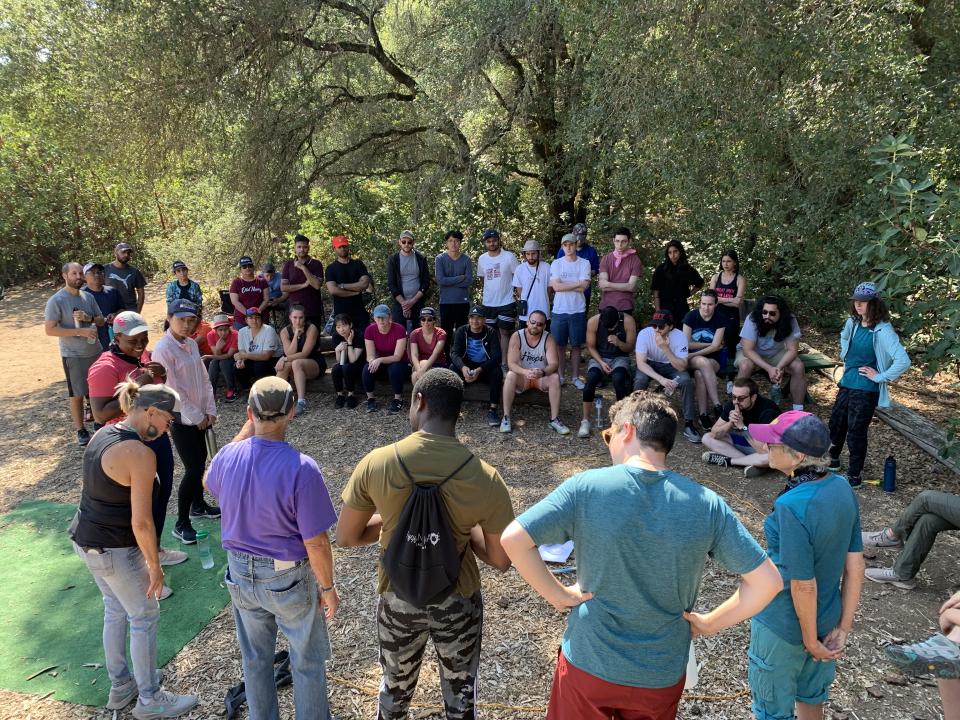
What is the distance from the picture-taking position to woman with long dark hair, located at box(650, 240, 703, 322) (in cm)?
785

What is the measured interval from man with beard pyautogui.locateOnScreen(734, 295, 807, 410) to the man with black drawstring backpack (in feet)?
16.2

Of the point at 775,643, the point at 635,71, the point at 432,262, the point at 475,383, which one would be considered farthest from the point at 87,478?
the point at 432,262

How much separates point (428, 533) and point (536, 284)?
17.7ft

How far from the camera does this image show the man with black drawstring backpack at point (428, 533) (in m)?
2.53

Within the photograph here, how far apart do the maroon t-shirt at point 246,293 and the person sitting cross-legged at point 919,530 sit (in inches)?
263

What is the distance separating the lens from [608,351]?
718 cm

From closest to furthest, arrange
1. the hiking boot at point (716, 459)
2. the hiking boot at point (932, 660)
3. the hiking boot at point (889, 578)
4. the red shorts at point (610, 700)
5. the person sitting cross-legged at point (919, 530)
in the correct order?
1. the red shorts at point (610, 700)
2. the hiking boot at point (932, 660)
3. the person sitting cross-legged at point (919, 530)
4. the hiking boot at point (889, 578)
5. the hiking boot at point (716, 459)

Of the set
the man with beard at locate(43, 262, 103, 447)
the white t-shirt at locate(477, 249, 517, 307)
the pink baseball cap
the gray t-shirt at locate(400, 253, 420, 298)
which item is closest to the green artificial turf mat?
the man with beard at locate(43, 262, 103, 447)

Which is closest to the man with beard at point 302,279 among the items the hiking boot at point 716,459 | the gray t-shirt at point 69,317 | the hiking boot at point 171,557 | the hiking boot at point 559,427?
the gray t-shirt at point 69,317

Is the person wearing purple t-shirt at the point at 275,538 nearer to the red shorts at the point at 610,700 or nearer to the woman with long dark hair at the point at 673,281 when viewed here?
the red shorts at the point at 610,700

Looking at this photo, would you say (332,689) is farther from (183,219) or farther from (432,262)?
(183,219)

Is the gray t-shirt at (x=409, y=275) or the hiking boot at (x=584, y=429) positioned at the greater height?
the gray t-shirt at (x=409, y=275)

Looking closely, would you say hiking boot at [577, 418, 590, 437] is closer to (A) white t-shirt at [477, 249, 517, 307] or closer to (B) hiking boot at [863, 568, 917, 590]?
(A) white t-shirt at [477, 249, 517, 307]

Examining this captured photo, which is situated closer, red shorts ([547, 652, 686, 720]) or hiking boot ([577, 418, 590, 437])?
red shorts ([547, 652, 686, 720])
